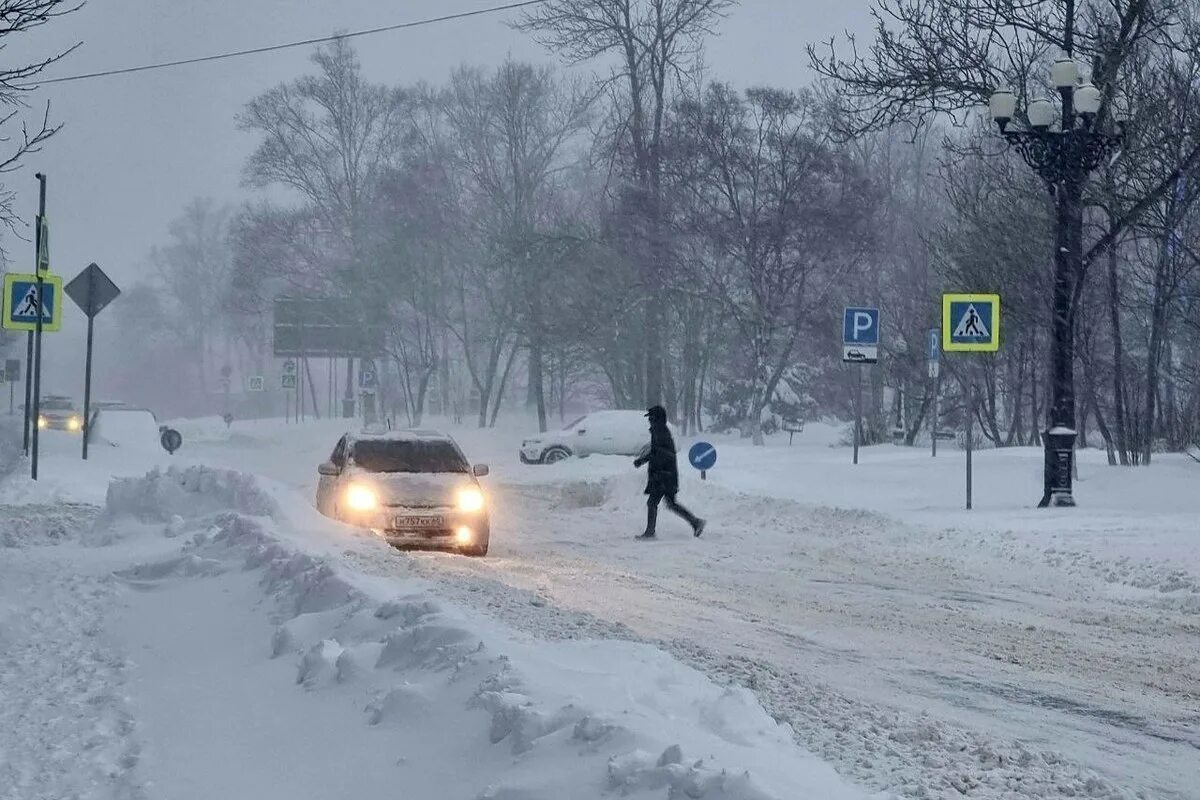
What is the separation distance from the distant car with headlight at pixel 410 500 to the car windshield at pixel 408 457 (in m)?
0.01

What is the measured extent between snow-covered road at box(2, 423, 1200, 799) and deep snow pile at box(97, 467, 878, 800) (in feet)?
1.71

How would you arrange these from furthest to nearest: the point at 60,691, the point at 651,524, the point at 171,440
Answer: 1. the point at 171,440
2. the point at 651,524
3. the point at 60,691

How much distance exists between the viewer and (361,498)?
15891 mm

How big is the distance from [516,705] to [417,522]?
10110 millimetres

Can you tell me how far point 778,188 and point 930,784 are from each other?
3689 centimetres

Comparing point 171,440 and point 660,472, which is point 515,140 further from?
point 660,472

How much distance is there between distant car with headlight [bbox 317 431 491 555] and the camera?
15766mm

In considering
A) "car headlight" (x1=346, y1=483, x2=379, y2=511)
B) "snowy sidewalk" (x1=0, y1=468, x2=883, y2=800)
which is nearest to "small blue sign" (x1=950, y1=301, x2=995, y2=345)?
"car headlight" (x1=346, y1=483, x2=379, y2=511)

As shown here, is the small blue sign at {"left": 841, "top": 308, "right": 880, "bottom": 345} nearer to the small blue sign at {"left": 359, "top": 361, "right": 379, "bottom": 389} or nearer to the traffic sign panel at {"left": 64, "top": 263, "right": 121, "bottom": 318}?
the traffic sign panel at {"left": 64, "top": 263, "right": 121, "bottom": 318}

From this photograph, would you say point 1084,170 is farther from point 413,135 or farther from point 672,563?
point 413,135

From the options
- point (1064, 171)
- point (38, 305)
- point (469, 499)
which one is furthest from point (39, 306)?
point (1064, 171)

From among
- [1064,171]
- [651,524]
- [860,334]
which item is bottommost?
[651,524]

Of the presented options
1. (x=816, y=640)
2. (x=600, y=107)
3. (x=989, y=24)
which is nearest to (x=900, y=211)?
(x=600, y=107)

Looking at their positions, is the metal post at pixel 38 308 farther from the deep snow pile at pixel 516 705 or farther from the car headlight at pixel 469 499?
the deep snow pile at pixel 516 705
